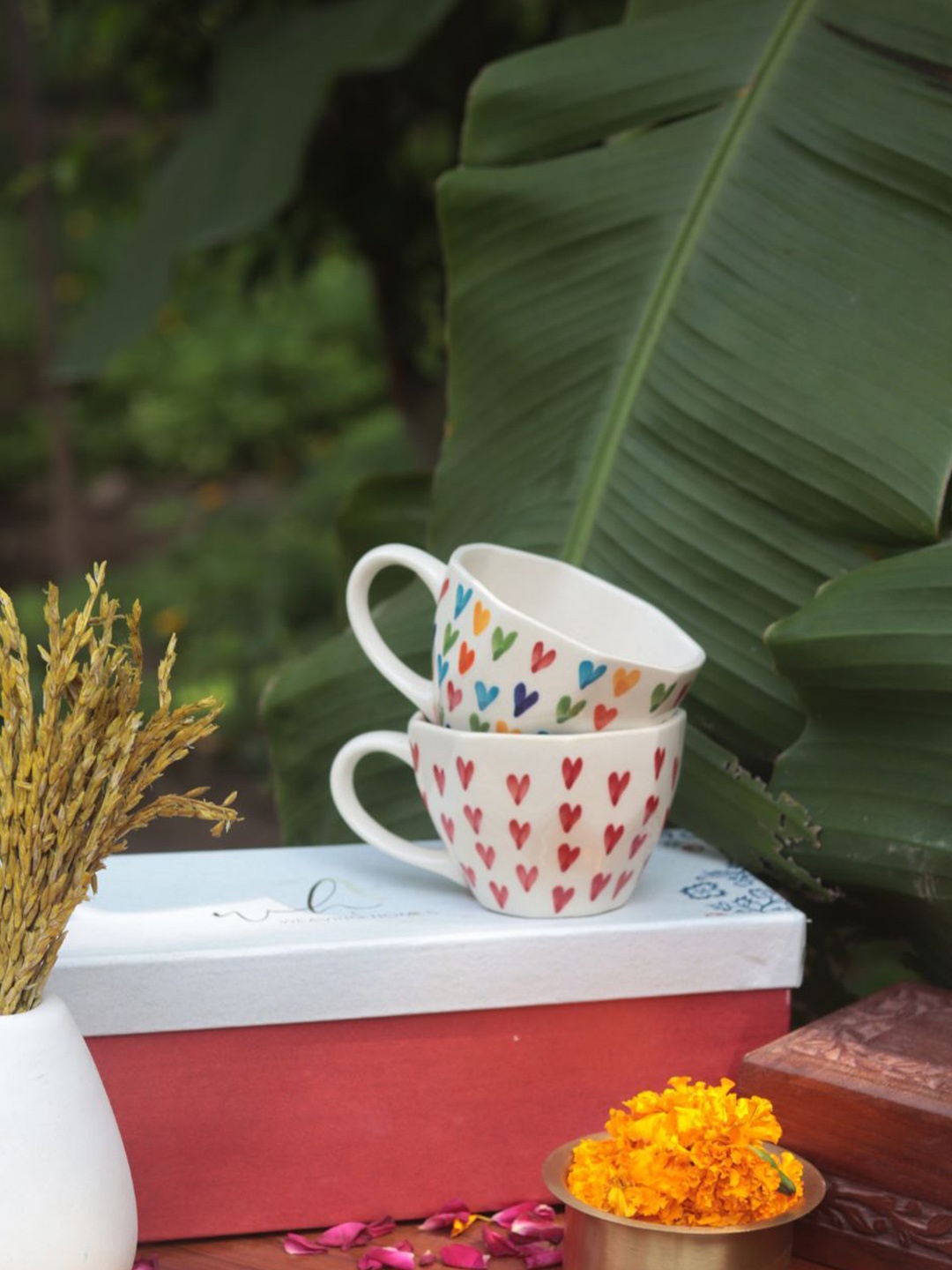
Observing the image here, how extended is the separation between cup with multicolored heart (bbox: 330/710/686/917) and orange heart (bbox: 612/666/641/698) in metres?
0.03

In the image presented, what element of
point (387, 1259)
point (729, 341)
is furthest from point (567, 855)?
point (729, 341)

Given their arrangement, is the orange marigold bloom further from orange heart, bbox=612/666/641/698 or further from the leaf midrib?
the leaf midrib

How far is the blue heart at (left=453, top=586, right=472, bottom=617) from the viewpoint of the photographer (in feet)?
2.88

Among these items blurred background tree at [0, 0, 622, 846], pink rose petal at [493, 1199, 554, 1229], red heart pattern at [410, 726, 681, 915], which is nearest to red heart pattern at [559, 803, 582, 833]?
red heart pattern at [410, 726, 681, 915]

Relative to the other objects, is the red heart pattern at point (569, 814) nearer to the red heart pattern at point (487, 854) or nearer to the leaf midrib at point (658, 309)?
the red heart pattern at point (487, 854)

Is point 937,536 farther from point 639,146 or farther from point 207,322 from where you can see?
point 207,322

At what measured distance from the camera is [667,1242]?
729mm

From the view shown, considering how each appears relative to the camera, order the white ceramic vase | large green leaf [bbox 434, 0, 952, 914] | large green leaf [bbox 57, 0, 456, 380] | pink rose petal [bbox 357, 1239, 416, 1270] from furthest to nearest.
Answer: large green leaf [bbox 57, 0, 456, 380]
large green leaf [bbox 434, 0, 952, 914]
pink rose petal [bbox 357, 1239, 416, 1270]
the white ceramic vase

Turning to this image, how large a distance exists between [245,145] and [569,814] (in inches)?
45.0

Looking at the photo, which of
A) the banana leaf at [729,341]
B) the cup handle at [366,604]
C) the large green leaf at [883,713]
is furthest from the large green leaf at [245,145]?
the large green leaf at [883,713]

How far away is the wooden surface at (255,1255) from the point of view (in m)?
0.84

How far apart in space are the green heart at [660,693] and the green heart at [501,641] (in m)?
0.09

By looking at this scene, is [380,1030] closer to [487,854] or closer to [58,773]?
[487,854]

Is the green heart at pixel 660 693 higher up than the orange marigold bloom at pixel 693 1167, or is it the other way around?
the green heart at pixel 660 693
